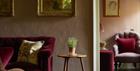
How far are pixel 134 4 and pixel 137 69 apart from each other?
1813mm

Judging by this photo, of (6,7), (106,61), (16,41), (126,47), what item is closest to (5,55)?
(16,41)

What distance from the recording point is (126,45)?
7625 mm

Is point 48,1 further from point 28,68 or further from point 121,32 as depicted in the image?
point 121,32

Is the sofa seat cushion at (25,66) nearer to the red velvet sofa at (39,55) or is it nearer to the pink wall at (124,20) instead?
the red velvet sofa at (39,55)

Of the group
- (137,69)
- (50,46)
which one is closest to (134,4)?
(137,69)

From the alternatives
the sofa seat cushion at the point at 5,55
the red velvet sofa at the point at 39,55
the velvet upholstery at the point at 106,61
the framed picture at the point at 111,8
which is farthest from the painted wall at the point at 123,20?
the sofa seat cushion at the point at 5,55

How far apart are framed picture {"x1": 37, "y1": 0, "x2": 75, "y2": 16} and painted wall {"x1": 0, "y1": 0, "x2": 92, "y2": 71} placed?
0.26ft

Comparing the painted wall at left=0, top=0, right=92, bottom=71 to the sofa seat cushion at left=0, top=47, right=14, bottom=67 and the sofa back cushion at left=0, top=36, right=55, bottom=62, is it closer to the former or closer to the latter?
the sofa back cushion at left=0, top=36, right=55, bottom=62

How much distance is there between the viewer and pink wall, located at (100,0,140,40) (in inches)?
320

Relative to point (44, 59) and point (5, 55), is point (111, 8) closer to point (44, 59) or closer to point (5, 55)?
point (44, 59)

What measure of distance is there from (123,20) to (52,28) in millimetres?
3195

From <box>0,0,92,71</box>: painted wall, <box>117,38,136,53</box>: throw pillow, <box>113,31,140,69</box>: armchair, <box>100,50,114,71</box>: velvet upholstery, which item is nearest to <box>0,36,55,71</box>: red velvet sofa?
<box>0,0,92,71</box>: painted wall

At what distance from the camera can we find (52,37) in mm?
5355

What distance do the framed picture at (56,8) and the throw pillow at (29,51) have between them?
28.7 inches
